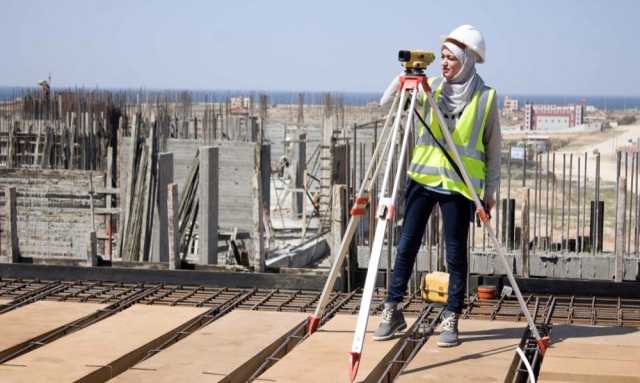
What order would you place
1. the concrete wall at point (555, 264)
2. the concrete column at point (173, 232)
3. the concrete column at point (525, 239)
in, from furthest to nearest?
the concrete wall at point (555, 264)
the concrete column at point (173, 232)
the concrete column at point (525, 239)

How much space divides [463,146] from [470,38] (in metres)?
0.54

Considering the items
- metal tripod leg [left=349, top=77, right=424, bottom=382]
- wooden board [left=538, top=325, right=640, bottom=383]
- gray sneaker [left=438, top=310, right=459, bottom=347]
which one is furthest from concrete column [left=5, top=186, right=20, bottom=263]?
wooden board [left=538, top=325, right=640, bottom=383]

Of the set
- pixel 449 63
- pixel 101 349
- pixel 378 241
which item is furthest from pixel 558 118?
pixel 378 241

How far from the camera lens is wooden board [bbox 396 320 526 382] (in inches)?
178

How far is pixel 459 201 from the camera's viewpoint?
5.02m

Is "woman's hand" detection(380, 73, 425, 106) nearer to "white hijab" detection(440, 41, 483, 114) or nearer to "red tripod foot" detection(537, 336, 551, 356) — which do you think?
"white hijab" detection(440, 41, 483, 114)

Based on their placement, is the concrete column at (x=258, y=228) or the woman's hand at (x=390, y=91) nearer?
the woman's hand at (x=390, y=91)

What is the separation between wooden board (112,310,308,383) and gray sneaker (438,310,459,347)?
865 mm

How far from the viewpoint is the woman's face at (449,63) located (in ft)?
15.9

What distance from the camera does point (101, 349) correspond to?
4961mm

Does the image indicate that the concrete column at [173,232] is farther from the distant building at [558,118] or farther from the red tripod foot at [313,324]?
the distant building at [558,118]

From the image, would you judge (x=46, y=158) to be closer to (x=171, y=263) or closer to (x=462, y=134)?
(x=171, y=263)

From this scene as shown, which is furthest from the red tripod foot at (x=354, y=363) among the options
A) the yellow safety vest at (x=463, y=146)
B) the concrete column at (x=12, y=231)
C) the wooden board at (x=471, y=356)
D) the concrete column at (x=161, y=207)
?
the concrete column at (x=161, y=207)

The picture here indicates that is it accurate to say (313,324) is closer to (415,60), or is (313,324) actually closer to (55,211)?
(415,60)
